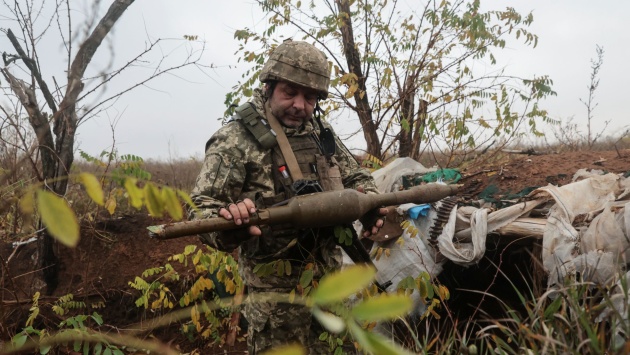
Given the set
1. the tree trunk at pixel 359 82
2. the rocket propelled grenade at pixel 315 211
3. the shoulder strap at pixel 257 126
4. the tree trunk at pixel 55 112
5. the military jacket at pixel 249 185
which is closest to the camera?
the rocket propelled grenade at pixel 315 211

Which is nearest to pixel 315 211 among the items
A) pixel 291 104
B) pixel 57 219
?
pixel 291 104

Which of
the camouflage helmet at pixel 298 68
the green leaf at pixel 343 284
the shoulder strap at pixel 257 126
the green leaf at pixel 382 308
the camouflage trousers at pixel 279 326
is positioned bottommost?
the camouflage trousers at pixel 279 326

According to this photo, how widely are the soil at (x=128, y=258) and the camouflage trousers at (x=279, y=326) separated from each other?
1258 millimetres

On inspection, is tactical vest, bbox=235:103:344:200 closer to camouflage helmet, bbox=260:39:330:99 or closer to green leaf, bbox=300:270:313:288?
camouflage helmet, bbox=260:39:330:99

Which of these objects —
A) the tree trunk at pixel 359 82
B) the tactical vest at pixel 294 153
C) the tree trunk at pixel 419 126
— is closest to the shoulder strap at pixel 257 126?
the tactical vest at pixel 294 153

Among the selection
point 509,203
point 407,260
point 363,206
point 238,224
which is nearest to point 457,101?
point 509,203

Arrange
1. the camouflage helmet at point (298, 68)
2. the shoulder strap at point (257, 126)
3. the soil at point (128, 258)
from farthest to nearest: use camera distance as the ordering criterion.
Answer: the soil at point (128, 258)
the camouflage helmet at point (298, 68)
the shoulder strap at point (257, 126)

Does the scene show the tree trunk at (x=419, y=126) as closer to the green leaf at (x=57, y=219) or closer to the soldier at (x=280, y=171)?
the soldier at (x=280, y=171)

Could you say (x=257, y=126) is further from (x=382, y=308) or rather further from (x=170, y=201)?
(x=382, y=308)

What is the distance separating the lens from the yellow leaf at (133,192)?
1.86 ft

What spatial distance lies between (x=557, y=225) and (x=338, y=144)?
1.39 m

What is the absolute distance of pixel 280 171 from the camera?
8.81 ft

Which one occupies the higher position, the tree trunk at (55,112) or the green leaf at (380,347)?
the tree trunk at (55,112)

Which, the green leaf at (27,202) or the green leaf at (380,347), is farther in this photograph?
the green leaf at (27,202)
